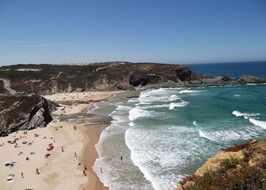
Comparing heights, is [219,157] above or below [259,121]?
above

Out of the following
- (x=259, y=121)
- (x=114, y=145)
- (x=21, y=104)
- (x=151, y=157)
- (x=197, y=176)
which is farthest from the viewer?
(x=21, y=104)

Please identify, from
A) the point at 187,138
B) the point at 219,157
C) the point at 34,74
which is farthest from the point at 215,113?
the point at 34,74

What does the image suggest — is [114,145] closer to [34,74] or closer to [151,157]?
[151,157]

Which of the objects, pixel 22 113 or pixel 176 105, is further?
pixel 176 105

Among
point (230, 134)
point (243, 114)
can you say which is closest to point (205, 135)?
point (230, 134)

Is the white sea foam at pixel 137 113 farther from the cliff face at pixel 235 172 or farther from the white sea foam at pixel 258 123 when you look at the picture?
the cliff face at pixel 235 172

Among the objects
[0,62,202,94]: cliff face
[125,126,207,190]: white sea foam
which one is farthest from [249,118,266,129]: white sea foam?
[0,62,202,94]: cliff face

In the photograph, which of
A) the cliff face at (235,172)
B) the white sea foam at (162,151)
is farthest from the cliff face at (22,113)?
the cliff face at (235,172)

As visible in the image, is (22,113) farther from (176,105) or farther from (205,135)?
(205,135)
